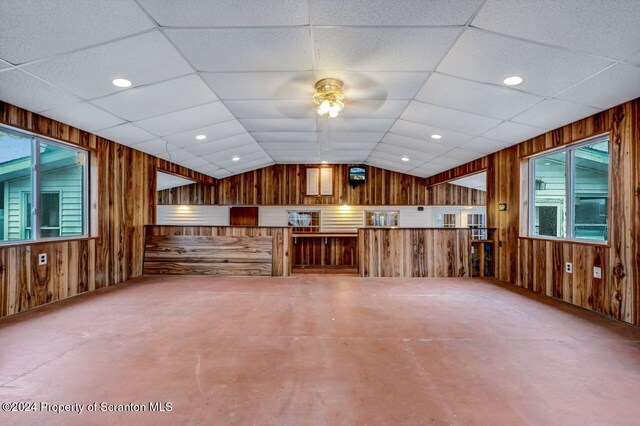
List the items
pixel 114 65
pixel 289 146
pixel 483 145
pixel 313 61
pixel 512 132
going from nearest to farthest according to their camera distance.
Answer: pixel 114 65 → pixel 313 61 → pixel 512 132 → pixel 483 145 → pixel 289 146

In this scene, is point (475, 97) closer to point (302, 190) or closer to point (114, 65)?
point (114, 65)

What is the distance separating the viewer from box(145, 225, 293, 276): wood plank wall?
5.75 m

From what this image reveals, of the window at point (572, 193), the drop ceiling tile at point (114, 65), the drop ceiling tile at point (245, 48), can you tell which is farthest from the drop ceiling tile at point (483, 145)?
the drop ceiling tile at point (114, 65)

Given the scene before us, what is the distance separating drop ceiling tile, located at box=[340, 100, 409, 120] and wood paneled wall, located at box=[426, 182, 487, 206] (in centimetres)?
508

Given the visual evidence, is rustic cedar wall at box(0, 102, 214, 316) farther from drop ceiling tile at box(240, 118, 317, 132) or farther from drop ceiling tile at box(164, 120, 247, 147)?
drop ceiling tile at box(240, 118, 317, 132)

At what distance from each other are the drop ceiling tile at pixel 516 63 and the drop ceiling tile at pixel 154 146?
4580 mm

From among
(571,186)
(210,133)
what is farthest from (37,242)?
(571,186)

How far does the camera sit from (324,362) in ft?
7.71

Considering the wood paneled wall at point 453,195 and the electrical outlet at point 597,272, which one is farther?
the wood paneled wall at point 453,195

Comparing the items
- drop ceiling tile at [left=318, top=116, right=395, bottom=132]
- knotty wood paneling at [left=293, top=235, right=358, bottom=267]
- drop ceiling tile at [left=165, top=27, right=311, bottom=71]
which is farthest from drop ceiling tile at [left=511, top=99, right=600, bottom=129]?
knotty wood paneling at [left=293, top=235, right=358, bottom=267]

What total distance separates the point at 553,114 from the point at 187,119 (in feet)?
15.8

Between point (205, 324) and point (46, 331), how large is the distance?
150 centimetres

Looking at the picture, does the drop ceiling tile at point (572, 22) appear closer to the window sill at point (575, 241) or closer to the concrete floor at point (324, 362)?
the window sill at point (575, 241)

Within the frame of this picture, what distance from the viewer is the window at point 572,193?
3.79 m
